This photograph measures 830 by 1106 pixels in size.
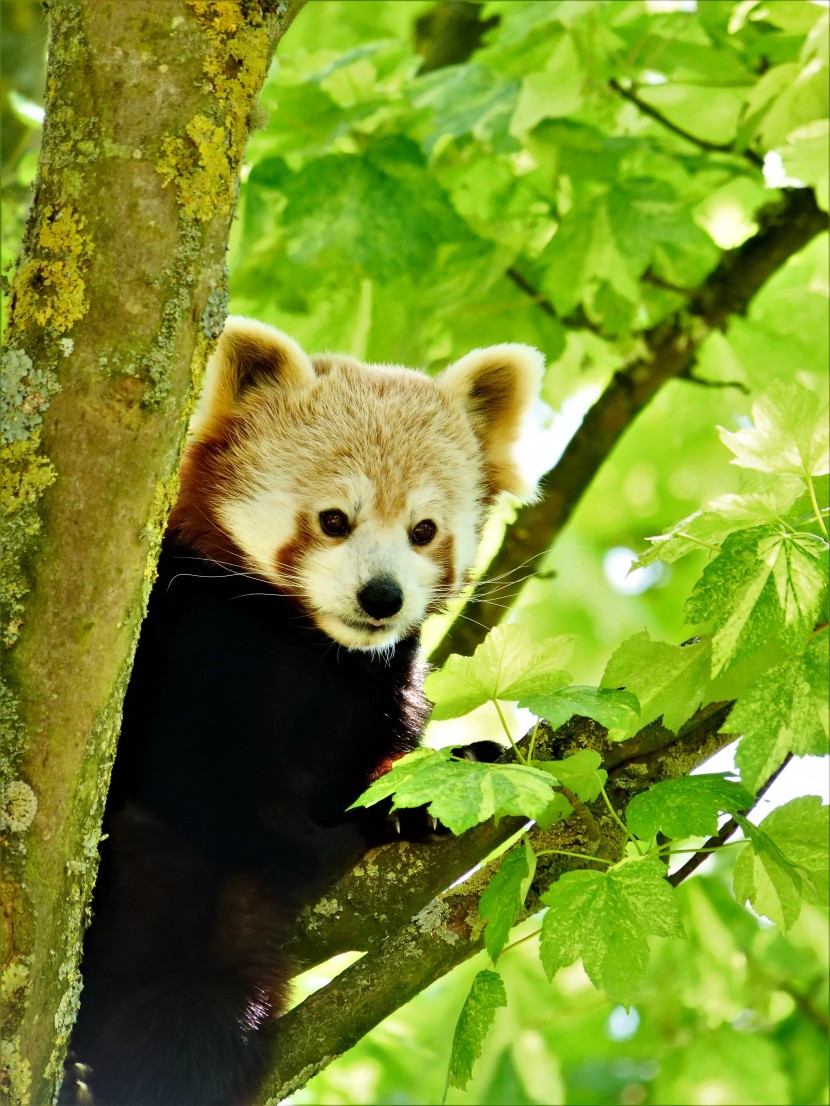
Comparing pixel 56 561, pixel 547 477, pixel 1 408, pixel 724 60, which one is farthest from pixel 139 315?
pixel 724 60

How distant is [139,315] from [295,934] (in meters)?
1.61

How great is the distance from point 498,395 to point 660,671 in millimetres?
2153

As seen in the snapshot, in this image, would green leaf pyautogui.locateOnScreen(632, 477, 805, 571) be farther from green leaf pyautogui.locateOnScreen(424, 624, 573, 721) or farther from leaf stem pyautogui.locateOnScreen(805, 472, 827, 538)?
green leaf pyautogui.locateOnScreen(424, 624, 573, 721)

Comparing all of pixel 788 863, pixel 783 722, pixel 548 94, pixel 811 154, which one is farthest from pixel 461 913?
pixel 548 94

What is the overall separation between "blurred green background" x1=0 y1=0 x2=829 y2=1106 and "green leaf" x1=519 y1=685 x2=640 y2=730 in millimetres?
1935

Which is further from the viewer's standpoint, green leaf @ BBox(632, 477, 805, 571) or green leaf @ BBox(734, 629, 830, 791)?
green leaf @ BBox(632, 477, 805, 571)

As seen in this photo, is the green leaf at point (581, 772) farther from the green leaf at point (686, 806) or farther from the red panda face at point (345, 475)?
the red panda face at point (345, 475)

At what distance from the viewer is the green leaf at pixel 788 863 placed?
1.95m

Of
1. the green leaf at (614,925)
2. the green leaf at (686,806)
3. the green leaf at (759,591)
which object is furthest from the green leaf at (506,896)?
the green leaf at (759,591)

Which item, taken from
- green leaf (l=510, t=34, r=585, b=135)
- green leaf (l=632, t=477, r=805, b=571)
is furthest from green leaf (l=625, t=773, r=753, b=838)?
green leaf (l=510, t=34, r=585, b=135)

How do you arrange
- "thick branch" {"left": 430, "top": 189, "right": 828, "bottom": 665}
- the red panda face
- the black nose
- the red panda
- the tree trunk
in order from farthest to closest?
→ 1. "thick branch" {"left": 430, "top": 189, "right": 828, "bottom": 665}
2. the red panda face
3. the black nose
4. the red panda
5. the tree trunk

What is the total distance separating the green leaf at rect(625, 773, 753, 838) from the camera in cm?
191

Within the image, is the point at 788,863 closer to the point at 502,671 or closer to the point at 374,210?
the point at 502,671

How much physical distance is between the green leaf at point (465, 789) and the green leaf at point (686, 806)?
0.19m
